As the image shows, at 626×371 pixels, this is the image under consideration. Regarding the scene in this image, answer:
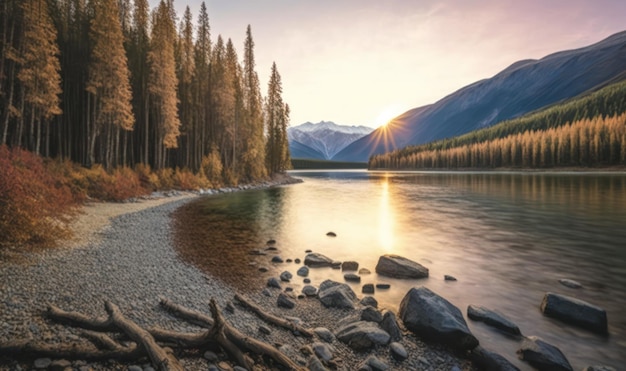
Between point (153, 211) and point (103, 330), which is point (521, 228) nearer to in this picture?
point (103, 330)

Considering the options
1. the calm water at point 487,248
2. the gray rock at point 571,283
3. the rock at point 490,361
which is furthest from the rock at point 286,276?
the gray rock at point 571,283

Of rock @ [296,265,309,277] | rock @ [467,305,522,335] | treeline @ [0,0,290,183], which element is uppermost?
treeline @ [0,0,290,183]

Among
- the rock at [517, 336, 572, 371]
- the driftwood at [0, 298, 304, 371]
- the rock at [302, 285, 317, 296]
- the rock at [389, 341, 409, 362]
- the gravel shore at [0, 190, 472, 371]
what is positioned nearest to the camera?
the driftwood at [0, 298, 304, 371]

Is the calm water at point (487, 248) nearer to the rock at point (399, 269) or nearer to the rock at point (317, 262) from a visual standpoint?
the rock at point (399, 269)

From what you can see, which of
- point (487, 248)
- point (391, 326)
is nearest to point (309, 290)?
point (391, 326)

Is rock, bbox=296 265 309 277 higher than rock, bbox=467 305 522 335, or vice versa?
rock, bbox=296 265 309 277

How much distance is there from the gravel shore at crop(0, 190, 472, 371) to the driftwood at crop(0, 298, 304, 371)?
0.51 ft

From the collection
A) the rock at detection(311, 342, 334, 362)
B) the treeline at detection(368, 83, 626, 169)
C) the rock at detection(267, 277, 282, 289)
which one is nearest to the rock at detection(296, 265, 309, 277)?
the rock at detection(267, 277, 282, 289)

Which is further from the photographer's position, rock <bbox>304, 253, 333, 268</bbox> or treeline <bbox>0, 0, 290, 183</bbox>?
treeline <bbox>0, 0, 290, 183</bbox>

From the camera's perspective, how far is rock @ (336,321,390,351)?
21.2 ft

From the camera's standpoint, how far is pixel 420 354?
644 centimetres

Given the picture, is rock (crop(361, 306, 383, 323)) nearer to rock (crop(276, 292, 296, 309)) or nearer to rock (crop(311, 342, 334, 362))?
rock (crop(311, 342, 334, 362))

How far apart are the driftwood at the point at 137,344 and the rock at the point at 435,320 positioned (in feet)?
11.6

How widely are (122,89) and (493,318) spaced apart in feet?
122
